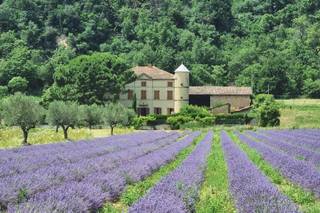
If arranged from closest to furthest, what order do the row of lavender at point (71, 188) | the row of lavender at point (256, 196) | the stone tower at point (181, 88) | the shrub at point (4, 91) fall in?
1. the row of lavender at point (256, 196)
2. the row of lavender at point (71, 188)
3. the stone tower at point (181, 88)
4. the shrub at point (4, 91)

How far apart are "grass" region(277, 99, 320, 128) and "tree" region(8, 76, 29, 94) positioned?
53517 mm

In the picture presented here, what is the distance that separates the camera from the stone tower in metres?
92.7

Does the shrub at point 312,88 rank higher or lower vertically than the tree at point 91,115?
higher

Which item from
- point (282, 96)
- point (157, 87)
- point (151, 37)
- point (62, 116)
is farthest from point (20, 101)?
point (151, 37)

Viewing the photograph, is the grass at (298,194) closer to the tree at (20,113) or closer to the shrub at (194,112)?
the tree at (20,113)

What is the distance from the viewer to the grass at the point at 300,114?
74.1m

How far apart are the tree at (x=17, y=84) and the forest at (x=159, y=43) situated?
21 centimetres

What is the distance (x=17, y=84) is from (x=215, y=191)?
10002 centimetres

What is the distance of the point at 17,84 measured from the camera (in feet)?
357

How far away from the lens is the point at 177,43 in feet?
470

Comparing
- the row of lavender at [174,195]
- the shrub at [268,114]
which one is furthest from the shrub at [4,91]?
the row of lavender at [174,195]

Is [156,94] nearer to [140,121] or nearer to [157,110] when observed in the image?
[157,110]

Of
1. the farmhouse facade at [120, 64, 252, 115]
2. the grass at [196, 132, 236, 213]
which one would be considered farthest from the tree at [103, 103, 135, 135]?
the grass at [196, 132, 236, 213]

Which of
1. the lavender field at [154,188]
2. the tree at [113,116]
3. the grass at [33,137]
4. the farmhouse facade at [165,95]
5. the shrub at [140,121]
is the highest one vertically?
the farmhouse facade at [165,95]
